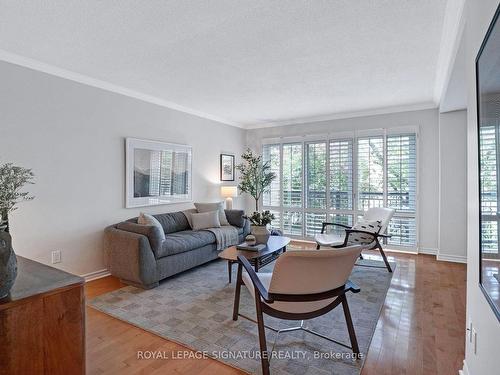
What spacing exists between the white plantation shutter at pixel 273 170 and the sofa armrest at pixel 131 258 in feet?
11.2

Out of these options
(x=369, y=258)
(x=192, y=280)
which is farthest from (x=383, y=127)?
(x=192, y=280)

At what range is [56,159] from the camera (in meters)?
3.26

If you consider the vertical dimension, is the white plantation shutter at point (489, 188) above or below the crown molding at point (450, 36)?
below

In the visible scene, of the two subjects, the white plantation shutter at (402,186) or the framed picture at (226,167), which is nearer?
Answer: the white plantation shutter at (402,186)

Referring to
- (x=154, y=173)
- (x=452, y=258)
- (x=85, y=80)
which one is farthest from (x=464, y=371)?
(x=85, y=80)

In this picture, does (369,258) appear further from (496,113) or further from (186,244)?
(496,113)

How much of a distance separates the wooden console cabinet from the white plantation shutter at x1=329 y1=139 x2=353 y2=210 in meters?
4.87

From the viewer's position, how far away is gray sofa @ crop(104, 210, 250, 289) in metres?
3.20

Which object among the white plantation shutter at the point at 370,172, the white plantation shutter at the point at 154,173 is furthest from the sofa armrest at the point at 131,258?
the white plantation shutter at the point at 370,172

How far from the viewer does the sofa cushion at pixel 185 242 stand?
3.42 metres

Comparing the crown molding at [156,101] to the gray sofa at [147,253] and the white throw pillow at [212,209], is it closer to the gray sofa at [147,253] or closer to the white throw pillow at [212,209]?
the white throw pillow at [212,209]

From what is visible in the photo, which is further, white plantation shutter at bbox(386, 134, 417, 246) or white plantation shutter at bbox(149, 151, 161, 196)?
white plantation shutter at bbox(386, 134, 417, 246)

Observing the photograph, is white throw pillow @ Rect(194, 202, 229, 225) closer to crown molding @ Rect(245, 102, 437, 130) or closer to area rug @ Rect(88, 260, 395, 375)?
area rug @ Rect(88, 260, 395, 375)

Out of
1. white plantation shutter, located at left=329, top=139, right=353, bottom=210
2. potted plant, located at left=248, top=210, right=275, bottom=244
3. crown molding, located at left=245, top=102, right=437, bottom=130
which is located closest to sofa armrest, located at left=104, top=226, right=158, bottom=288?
potted plant, located at left=248, top=210, right=275, bottom=244
